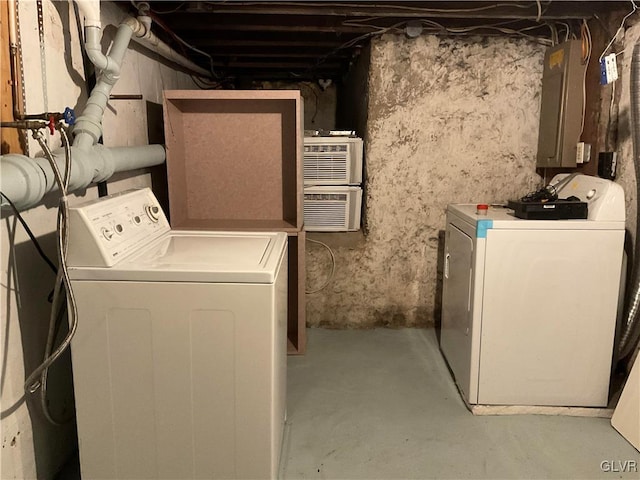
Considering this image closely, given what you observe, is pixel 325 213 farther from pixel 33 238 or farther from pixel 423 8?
pixel 33 238

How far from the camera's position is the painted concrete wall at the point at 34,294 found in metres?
1.47

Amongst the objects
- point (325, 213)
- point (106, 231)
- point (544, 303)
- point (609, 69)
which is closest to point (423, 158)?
point (325, 213)

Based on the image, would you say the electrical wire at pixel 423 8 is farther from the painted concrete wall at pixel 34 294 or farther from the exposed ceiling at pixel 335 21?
the painted concrete wall at pixel 34 294

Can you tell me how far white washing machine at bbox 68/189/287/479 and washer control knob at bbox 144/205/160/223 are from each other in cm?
29

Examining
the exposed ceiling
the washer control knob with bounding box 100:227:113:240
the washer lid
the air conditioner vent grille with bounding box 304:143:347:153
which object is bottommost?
the washer lid

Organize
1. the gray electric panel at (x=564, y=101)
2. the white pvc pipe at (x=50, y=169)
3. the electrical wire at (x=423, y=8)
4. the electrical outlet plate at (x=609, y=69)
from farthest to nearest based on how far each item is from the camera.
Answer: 1. the gray electric panel at (x=564, y=101)
2. the electrical wire at (x=423, y=8)
3. the electrical outlet plate at (x=609, y=69)
4. the white pvc pipe at (x=50, y=169)

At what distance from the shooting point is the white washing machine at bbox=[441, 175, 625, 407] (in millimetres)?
2158

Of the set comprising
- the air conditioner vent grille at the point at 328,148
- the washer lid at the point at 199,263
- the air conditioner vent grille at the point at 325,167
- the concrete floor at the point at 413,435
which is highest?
the air conditioner vent grille at the point at 328,148

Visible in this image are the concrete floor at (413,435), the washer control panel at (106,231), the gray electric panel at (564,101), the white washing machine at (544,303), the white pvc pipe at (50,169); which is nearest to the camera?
the white pvc pipe at (50,169)

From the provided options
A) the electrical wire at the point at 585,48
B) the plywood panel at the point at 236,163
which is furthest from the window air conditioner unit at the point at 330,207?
the electrical wire at the point at 585,48

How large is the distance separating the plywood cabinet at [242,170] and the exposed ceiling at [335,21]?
18.1 inches

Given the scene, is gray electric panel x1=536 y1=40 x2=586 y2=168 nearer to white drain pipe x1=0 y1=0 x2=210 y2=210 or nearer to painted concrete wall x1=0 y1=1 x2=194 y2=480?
white drain pipe x1=0 y1=0 x2=210 y2=210

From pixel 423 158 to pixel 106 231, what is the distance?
2.05m

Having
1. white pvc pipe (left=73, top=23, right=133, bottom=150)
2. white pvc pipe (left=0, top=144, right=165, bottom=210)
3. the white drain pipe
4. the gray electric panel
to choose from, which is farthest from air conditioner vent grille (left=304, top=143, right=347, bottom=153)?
white pvc pipe (left=73, top=23, right=133, bottom=150)
